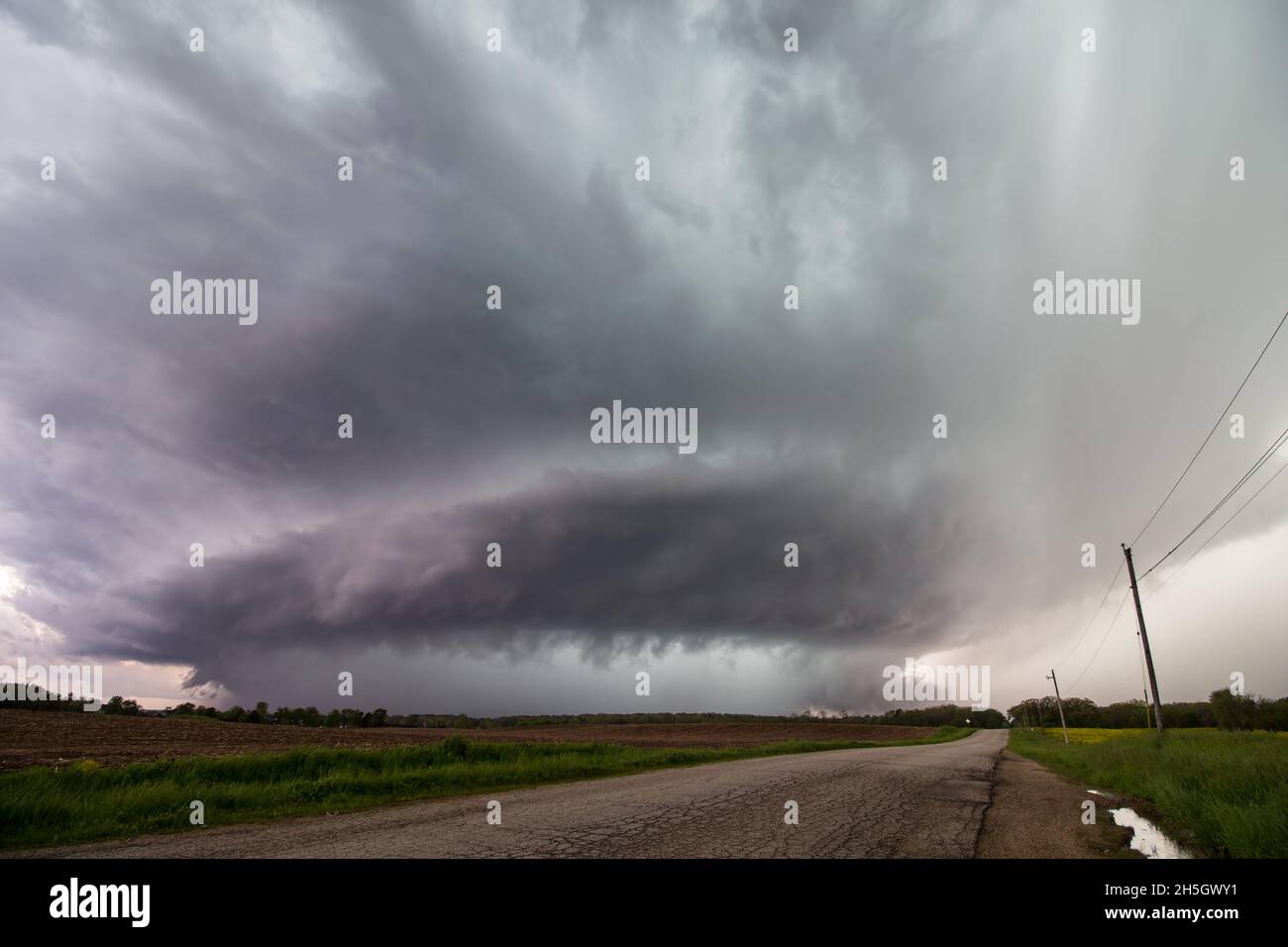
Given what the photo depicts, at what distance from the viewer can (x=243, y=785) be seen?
15219mm

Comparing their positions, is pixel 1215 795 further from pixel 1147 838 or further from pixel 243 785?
pixel 243 785

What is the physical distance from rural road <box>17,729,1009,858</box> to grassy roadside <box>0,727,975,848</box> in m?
1.46

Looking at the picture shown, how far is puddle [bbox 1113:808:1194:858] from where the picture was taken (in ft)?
31.4

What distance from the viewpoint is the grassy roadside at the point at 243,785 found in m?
10.7

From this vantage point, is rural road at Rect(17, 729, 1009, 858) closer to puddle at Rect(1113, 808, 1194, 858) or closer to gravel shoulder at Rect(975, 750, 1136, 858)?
gravel shoulder at Rect(975, 750, 1136, 858)

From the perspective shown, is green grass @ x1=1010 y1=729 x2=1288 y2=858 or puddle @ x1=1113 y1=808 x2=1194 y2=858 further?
puddle @ x1=1113 y1=808 x2=1194 y2=858

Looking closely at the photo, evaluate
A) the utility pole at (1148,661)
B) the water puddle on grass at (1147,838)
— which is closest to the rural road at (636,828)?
the water puddle on grass at (1147,838)

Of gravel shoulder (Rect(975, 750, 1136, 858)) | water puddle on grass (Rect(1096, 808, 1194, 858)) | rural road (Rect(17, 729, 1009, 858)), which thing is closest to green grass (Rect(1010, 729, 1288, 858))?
water puddle on grass (Rect(1096, 808, 1194, 858))

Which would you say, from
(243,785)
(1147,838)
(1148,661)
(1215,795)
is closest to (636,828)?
(1147,838)

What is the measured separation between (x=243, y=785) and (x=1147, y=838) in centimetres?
1849
